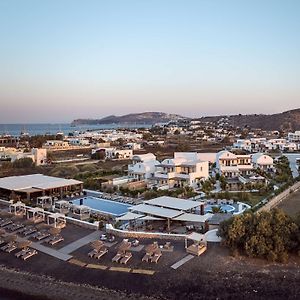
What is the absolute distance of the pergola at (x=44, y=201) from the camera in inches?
934

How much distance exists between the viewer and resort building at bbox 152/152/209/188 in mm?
30234

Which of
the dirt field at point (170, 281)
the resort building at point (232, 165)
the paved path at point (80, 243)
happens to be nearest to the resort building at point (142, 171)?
the resort building at point (232, 165)

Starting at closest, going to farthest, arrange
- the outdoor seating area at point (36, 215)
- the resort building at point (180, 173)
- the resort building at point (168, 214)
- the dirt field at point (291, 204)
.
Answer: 1. the resort building at point (168, 214)
2. the outdoor seating area at point (36, 215)
3. the dirt field at point (291, 204)
4. the resort building at point (180, 173)

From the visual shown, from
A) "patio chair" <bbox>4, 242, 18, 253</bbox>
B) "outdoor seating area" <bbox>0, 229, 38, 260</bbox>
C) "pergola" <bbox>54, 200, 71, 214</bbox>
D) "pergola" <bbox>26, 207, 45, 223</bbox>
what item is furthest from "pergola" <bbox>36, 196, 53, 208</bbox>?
"patio chair" <bbox>4, 242, 18, 253</bbox>

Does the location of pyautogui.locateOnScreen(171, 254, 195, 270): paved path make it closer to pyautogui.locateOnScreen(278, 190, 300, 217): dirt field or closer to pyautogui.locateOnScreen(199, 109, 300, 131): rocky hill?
pyautogui.locateOnScreen(278, 190, 300, 217): dirt field

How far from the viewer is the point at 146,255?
14.7m

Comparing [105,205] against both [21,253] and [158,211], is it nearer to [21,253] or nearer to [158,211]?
[158,211]

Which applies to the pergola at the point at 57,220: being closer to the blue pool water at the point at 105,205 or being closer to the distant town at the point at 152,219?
the distant town at the point at 152,219

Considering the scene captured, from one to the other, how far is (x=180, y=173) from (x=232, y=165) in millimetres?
7542

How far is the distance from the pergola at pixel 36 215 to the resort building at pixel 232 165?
59.8ft

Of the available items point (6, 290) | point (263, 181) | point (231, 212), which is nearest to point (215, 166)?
point (263, 181)

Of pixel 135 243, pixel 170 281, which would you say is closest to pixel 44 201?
pixel 135 243

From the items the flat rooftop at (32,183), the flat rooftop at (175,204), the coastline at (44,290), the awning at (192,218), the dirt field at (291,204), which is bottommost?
the dirt field at (291,204)

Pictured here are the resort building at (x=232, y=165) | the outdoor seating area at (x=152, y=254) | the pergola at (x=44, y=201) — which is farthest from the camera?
the resort building at (x=232, y=165)
